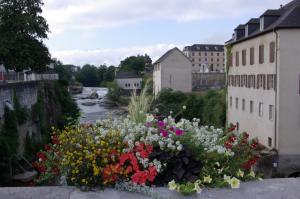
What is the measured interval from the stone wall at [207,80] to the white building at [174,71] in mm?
5861

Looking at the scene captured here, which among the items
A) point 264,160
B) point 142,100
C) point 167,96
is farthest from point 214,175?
point 167,96

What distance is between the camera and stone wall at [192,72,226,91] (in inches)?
2881

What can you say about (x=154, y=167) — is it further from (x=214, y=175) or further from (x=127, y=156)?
(x=214, y=175)

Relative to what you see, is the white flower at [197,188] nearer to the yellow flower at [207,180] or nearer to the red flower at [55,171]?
the yellow flower at [207,180]

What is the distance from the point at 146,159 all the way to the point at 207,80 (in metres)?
71.9

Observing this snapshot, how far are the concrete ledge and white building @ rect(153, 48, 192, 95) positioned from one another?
202 feet

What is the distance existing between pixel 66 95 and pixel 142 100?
3171 cm

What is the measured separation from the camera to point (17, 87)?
20.7 metres

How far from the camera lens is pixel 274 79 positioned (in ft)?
82.6

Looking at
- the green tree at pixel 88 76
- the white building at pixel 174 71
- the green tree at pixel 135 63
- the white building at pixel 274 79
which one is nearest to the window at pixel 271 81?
the white building at pixel 274 79

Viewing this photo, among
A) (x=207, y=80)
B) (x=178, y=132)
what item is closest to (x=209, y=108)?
(x=207, y=80)

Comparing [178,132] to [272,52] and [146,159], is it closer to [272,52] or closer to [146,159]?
[146,159]

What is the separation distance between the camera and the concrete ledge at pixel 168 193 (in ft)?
10.3

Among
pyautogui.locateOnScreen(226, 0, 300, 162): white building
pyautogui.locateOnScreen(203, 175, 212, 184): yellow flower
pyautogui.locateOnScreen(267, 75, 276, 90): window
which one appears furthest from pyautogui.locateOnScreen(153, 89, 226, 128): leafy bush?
pyautogui.locateOnScreen(203, 175, 212, 184): yellow flower
